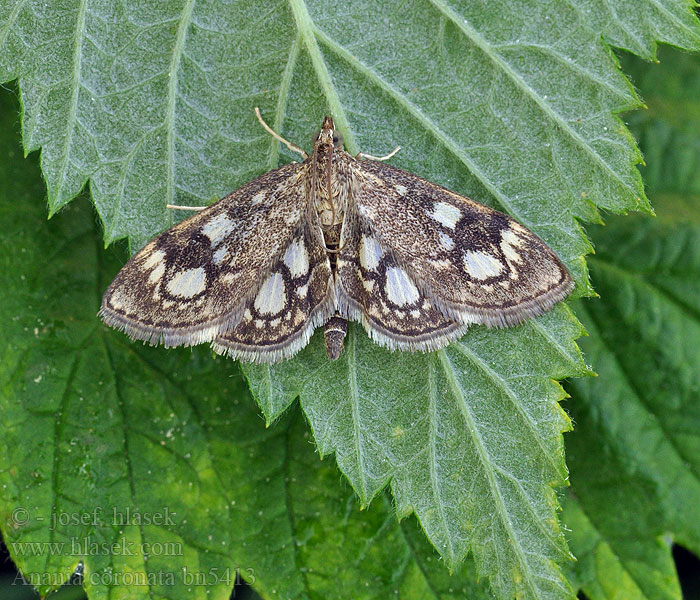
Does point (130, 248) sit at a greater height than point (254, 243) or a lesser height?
lesser

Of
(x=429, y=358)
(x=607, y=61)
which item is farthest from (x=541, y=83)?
(x=429, y=358)

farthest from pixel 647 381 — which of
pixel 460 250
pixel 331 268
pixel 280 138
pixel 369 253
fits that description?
pixel 280 138

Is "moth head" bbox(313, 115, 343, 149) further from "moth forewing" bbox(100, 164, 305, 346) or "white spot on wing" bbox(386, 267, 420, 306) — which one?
"white spot on wing" bbox(386, 267, 420, 306)

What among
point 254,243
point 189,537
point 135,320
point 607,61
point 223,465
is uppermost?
point 607,61

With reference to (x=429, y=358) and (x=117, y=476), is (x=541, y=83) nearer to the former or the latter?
(x=429, y=358)

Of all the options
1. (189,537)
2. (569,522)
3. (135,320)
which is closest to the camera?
(135,320)

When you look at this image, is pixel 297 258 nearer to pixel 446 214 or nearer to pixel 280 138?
pixel 280 138

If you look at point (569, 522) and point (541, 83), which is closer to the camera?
point (541, 83)

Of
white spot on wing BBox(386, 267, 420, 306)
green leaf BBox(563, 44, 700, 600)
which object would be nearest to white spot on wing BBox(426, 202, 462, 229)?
white spot on wing BBox(386, 267, 420, 306)

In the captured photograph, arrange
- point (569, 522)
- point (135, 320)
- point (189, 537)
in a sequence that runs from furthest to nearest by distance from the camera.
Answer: point (569, 522)
point (189, 537)
point (135, 320)
